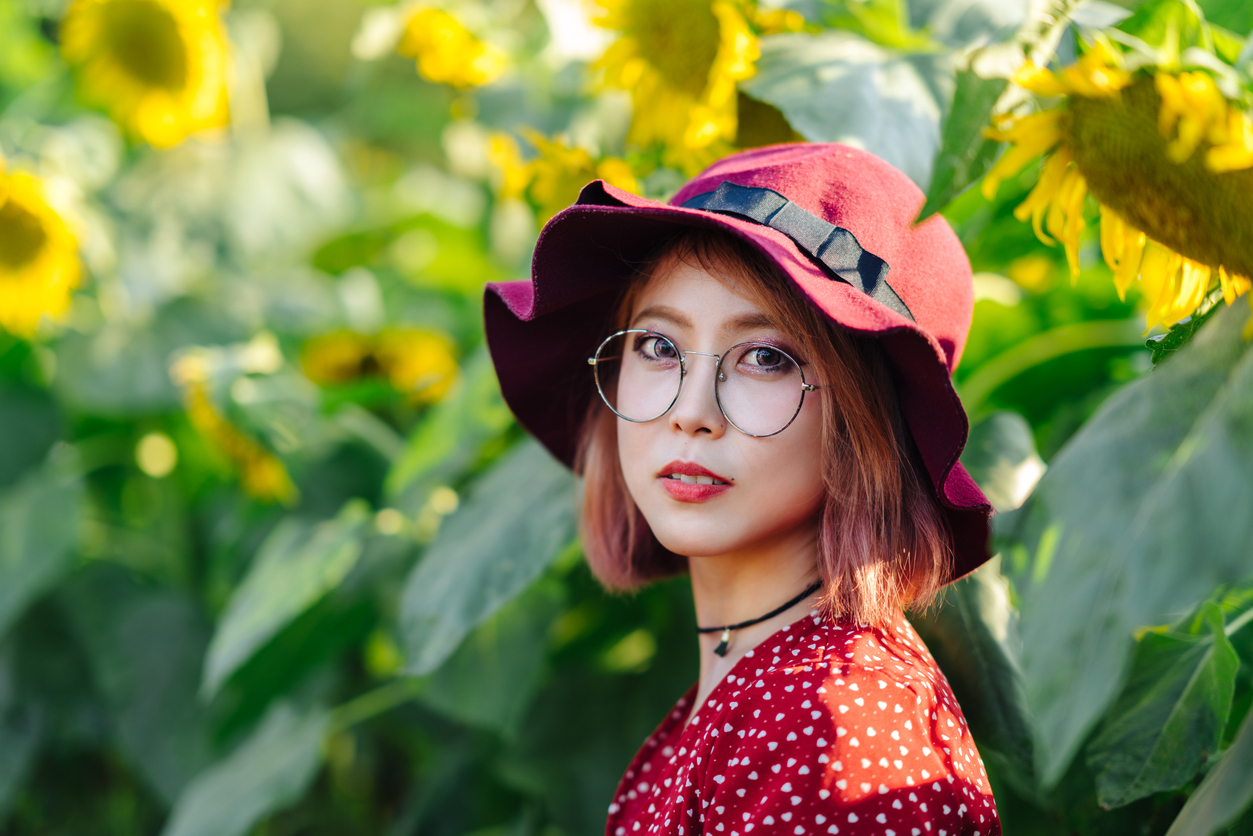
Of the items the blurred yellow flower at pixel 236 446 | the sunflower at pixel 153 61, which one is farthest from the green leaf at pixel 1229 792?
the sunflower at pixel 153 61

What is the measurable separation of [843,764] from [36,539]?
126cm

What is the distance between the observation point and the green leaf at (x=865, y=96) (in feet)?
2.30

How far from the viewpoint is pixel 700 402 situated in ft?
2.03

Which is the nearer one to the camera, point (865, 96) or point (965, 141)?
point (965, 141)

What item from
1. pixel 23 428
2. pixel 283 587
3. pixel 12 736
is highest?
pixel 283 587

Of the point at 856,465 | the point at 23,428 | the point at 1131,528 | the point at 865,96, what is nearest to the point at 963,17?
the point at 865,96

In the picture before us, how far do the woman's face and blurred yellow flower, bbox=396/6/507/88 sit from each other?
2.49 feet

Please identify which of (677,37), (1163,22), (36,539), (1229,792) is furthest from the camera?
(36,539)

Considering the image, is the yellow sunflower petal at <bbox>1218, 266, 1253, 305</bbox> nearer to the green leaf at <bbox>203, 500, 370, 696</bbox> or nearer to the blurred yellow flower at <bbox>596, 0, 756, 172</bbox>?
the blurred yellow flower at <bbox>596, 0, 756, 172</bbox>

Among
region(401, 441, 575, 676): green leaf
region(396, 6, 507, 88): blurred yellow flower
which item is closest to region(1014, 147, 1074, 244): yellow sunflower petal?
region(401, 441, 575, 676): green leaf

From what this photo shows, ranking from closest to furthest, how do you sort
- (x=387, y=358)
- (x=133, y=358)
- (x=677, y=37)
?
1. (x=677, y=37)
2. (x=133, y=358)
3. (x=387, y=358)

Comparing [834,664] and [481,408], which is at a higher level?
[834,664]

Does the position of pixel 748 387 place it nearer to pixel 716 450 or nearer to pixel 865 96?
pixel 716 450

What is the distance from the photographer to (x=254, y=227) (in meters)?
1.76
